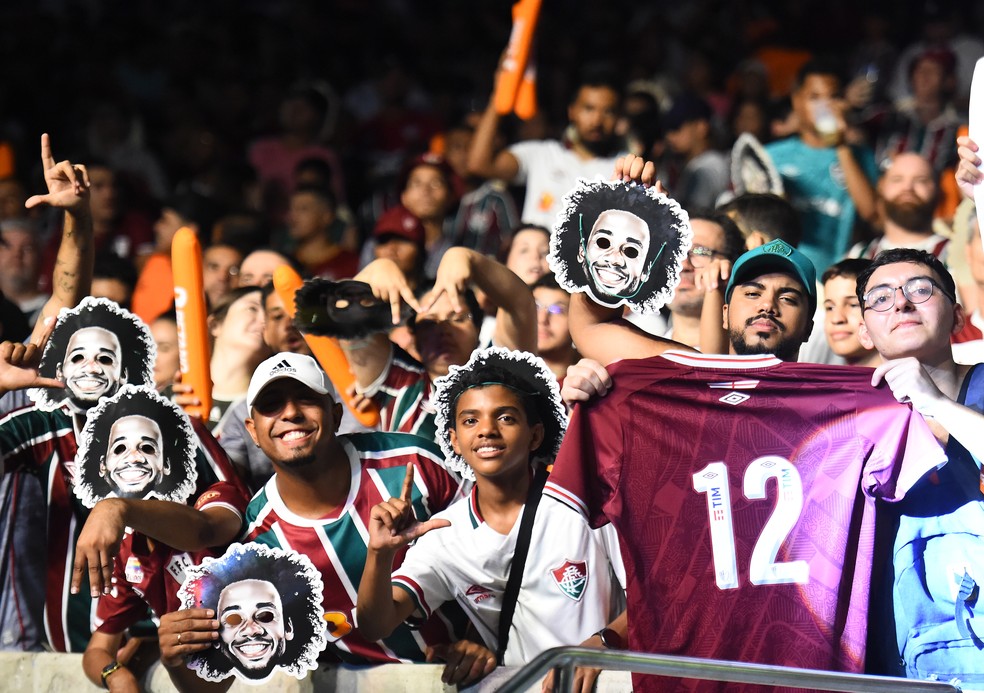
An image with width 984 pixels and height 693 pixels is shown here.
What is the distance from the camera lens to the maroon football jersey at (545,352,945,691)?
13.3 feet

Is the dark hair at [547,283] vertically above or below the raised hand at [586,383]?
above

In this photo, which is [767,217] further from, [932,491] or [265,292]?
[265,292]

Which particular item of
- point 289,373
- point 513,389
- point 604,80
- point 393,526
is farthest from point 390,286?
point 604,80

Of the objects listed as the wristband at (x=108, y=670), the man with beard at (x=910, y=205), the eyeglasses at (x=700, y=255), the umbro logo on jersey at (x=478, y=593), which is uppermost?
the man with beard at (x=910, y=205)

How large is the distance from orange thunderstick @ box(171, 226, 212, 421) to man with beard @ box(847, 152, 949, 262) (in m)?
2.79

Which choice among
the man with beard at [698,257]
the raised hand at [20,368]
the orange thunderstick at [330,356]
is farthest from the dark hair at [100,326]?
the man with beard at [698,257]

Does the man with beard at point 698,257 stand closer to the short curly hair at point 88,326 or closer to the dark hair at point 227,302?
the dark hair at point 227,302

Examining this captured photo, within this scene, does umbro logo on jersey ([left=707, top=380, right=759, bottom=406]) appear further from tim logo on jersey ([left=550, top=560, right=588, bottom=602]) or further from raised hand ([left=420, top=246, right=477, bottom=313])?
raised hand ([left=420, top=246, right=477, bottom=313])

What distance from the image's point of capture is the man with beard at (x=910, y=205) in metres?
6.17

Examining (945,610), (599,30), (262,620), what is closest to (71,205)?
(262,620)

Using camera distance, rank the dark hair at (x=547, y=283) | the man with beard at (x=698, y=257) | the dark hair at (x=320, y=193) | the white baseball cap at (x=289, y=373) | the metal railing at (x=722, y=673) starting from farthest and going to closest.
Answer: the dark hair at (x=320, y=193)
the dark hair at (x=547, y=283)
the man with beard at (x=698, y=257)
the white baseball cap at (x=289, y=373)
the metal railing at (x=722, y=673)

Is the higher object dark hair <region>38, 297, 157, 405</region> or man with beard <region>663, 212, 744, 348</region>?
man with beard <region>663, 212, 744, 348</region>

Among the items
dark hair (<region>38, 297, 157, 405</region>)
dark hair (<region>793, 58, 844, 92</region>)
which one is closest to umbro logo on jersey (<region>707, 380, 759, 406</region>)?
dark hair (<region>38, 297, 157, 405</region>)

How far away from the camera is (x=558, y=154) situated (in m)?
7.43
